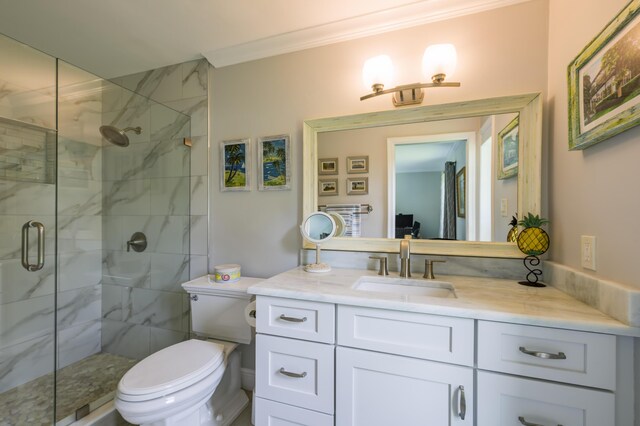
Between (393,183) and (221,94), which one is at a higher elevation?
(221,94)

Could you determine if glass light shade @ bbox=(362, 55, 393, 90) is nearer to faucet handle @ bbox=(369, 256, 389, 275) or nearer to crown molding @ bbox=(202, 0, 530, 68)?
crown molding @ bbox=(202, 0, 530, 68)

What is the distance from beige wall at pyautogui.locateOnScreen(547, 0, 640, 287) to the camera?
0.80 m

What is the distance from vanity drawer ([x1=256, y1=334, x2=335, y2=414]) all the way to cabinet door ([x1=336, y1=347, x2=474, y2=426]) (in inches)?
2.0

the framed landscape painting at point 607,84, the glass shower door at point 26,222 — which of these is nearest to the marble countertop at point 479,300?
the framed landscape painting at point 607,84

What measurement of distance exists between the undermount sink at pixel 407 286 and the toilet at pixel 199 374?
698 millimetres

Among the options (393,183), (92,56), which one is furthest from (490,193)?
(92,56)

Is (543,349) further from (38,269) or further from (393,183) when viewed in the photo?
(38,269)

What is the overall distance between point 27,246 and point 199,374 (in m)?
1.49

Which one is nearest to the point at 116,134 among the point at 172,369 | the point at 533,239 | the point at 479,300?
the point at 172,369

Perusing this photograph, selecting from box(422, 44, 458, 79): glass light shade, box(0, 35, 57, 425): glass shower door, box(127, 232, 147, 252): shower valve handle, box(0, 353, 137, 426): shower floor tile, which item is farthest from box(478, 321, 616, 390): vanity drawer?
box(0, 35, 57, 425): glass shower door

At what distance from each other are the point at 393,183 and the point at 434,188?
22 centimetres

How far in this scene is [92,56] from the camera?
1950 mm

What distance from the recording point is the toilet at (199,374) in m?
1.06

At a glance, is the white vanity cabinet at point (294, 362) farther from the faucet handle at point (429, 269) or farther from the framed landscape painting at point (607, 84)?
the framed landscape painting at point (607, 84)
